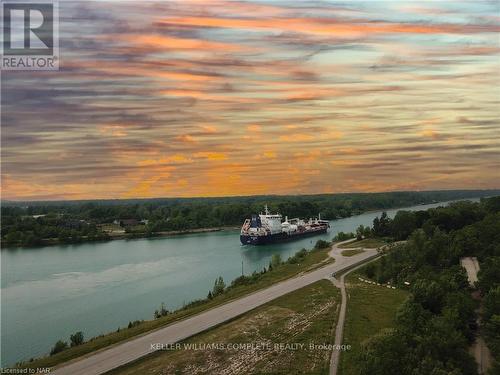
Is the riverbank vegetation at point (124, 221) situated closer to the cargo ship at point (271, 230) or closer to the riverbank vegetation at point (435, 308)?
the cargo ship at point (271, 230)

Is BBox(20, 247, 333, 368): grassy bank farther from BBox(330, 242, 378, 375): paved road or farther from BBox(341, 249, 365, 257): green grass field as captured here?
BBox(330, 242, 378, 375): paved road

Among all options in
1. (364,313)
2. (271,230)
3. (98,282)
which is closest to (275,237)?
(271,230)

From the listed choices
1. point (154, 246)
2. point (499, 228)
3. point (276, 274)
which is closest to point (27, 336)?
point (276, 274)

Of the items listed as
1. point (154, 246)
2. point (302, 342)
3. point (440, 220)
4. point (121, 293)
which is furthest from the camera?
point (154, 246)

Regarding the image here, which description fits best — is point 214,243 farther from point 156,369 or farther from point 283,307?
point 156,369

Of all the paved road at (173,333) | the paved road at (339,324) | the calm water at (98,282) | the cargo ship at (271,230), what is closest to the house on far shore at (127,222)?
the calm water at (98,282)

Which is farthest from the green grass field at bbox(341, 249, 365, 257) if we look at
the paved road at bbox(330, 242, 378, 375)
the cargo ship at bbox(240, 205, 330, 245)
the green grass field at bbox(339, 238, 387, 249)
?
the cargo ship at bbox(240, 205, 330, 245)
